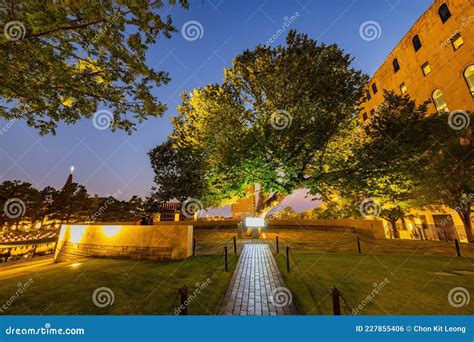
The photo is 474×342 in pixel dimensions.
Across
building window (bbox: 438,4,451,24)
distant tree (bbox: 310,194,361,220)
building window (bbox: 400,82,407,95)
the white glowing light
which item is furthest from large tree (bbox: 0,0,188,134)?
building window (bbox: 400,82,407,95)

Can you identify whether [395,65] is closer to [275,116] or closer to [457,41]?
[457,41]

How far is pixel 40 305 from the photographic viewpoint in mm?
5555

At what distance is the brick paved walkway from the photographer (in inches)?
215

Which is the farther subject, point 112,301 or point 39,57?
point 112,301

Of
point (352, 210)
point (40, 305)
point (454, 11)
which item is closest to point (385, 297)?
point (40, 305)

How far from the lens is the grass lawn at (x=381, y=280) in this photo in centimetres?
552

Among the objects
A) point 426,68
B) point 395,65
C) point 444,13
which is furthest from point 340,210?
point 444,13

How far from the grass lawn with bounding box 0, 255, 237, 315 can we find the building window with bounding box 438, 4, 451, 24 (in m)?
34.9

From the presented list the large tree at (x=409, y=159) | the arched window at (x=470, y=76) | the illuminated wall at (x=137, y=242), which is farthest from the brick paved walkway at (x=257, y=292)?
the arched window at (x=470, y=76)

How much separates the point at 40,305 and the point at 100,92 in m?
6.28

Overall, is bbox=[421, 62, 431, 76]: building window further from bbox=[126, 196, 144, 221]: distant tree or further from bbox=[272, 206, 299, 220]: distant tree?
bbox=[126, 196, 144, 221]: distant tree

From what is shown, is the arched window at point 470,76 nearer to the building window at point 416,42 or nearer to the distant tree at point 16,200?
the building window at point 416,42

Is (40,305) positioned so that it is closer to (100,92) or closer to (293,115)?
(100,92)

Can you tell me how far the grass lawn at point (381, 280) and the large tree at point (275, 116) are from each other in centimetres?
653
